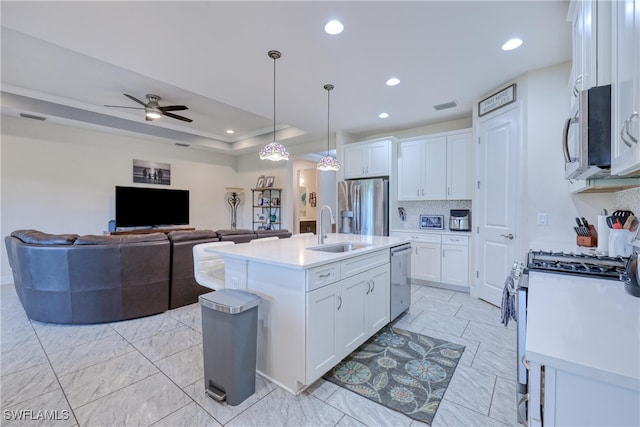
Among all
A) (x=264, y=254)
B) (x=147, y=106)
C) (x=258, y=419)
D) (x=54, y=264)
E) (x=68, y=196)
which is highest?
(x=147, y=106)

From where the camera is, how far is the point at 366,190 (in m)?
4.77

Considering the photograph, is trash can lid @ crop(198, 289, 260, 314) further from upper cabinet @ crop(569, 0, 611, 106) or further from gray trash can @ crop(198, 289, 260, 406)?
upper cabinet @ crop(569, 0, 611, 106)

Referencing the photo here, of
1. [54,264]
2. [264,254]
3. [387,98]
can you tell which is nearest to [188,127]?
[54,264]

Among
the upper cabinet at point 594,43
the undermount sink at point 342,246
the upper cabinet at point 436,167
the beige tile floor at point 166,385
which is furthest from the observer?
the upper cabinet at point 436,167

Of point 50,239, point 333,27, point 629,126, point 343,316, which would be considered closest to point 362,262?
point 343,316

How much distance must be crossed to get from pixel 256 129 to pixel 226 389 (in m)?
5.27

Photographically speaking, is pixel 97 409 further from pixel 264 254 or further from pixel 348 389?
pixel 348 389

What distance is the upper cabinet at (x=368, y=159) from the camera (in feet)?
15.4

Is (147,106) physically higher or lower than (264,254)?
higher

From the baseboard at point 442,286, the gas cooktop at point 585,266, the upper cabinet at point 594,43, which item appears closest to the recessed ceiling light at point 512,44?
the upper cabinet at point 594,43

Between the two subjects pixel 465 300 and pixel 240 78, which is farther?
pixel 465 300

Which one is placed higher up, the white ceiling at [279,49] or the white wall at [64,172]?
the white ceiling at [279,49]

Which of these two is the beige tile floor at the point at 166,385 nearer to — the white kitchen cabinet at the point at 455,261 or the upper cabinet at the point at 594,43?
the white kitchen cabinet at the point at 455,261

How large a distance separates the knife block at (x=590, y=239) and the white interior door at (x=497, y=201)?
0.62 metres
